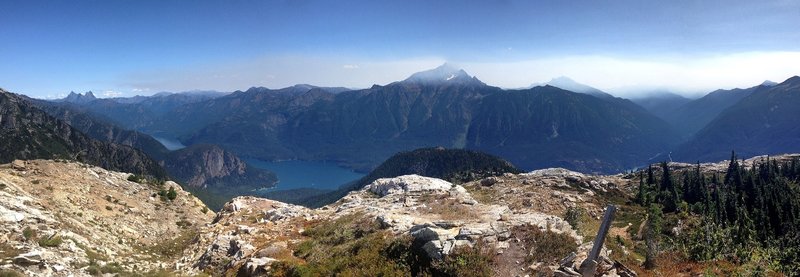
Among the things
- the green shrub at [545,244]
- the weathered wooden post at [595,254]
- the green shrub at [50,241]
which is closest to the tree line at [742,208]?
the green shrub at [545,244]

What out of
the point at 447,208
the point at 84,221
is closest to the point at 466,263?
the point at 447,208

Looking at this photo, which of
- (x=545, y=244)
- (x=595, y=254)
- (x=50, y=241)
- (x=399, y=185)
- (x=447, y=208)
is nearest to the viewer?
(x=595, y=254)

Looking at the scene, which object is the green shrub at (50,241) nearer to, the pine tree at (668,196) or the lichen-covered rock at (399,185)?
the lichen-covered rock at (399,185)

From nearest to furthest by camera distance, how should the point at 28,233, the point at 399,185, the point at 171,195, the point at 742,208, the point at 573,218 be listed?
the point at 28,233 < the point at 573,218 < the point at 171,195 < the point at 399,185 < the point at 742,208

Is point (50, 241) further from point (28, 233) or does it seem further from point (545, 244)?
point (545, 244)

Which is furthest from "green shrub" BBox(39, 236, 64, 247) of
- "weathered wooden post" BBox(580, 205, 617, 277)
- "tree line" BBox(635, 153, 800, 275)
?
"tree line" BBox(635, 153, 800, 275)

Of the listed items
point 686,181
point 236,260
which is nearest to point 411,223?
point 236,260

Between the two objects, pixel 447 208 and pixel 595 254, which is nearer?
pixel 595 254

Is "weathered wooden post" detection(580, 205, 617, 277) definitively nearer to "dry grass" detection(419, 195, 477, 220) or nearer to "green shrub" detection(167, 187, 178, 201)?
"dry grass" detection(419, 195, 477, 220)
